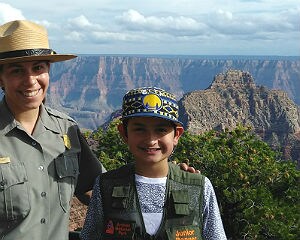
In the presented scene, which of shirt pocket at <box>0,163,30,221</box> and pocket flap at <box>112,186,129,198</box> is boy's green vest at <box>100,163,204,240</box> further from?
shirt pocket at <box>0,163,30,221</box>

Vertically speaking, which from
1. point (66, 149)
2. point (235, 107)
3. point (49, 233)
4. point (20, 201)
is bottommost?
point (235, 107)

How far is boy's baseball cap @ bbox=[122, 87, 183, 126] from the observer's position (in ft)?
14.8

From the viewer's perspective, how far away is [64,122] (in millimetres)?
5648

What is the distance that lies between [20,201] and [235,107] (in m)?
169

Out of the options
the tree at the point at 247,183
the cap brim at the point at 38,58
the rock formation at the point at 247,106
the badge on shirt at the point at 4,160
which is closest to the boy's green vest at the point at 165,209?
the badge on shirt at the point at 4,160

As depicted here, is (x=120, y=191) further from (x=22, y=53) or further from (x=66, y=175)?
(x=22, y=53)

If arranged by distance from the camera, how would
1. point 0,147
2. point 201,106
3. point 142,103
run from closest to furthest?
1. point 142,103
2. point 0,147
3. point 201,106

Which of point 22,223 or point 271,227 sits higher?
point 22,223

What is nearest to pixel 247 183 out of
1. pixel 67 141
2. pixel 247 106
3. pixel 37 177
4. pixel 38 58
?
pixel 67 141

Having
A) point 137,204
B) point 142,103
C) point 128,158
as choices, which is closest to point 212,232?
point 137,204

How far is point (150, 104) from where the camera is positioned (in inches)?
178

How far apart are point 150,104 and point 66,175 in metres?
1.46

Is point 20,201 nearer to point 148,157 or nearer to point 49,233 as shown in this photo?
point 49,233

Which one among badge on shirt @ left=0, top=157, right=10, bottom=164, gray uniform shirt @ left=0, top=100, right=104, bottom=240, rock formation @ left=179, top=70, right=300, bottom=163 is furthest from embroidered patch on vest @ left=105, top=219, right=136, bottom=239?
rock formation @ left=179, top=70, right=300, bottom=163
